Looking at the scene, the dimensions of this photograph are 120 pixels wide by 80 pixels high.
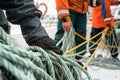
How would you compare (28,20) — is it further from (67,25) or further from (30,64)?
(67,25)

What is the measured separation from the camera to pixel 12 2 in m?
1.07

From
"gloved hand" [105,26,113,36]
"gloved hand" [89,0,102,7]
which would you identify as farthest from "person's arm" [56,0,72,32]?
"gloved hand" [105,26,113,36]

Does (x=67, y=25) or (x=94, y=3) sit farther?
(x=94, y=3)

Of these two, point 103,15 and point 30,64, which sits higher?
point 30,64

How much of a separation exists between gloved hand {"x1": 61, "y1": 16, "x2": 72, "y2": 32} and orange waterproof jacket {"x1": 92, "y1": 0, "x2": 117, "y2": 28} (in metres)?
0.73

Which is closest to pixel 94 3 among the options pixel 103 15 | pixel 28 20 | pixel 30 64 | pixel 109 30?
pixel 103 15

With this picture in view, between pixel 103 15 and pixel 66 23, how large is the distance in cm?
82

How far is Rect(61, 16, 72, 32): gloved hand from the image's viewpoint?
2427 mm

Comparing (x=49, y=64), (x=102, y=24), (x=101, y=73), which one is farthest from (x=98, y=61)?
(x=49, y=64)

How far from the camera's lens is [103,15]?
3121mm

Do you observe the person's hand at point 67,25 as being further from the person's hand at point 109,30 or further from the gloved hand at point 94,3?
the person's hand at point 109,30

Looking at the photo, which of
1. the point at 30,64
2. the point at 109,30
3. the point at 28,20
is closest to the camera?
the point at 30,64

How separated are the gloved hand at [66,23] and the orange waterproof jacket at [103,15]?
0.73 m

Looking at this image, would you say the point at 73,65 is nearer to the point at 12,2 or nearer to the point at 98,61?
the point at 12,2
